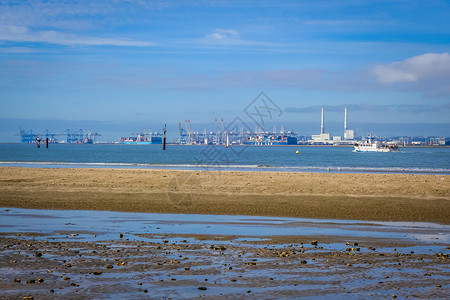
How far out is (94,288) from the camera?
997cm

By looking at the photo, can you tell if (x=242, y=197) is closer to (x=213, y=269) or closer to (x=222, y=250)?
A: (x=222, y=250)

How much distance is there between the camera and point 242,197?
90.1ft

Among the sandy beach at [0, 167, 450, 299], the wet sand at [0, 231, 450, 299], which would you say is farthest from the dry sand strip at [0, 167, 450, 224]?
the wet sand at [0, 231, 450, 299]

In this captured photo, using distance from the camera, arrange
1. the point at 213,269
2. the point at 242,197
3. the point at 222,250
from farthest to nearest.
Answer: the point at 242,197, the point at 222,250, the point at 213,269

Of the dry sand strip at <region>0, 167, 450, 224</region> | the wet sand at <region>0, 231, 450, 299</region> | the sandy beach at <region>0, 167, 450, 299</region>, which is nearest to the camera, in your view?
the wet sand at <region>0, 231, 450, 299</region>

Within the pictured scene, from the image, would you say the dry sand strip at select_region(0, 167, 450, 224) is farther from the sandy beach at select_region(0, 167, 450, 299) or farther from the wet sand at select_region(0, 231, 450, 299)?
the wet sand at select_region(0, 231, 450, 299)

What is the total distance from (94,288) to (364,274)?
5738 mm

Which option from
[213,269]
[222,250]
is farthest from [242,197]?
[213,269]

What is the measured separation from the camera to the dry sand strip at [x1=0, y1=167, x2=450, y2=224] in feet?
73.9

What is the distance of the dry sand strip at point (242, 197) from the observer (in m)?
22.5

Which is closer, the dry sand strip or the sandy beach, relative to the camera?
the sandy beach

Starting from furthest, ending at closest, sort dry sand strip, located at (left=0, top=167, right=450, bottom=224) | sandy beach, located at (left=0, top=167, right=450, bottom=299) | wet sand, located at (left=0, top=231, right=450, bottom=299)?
dry sand strip, located at (left=0, top=167, right=450, bottom=224) → sandy beach, located at (left=0, top=167, right=450, bottom=299) → wet sand, located at (left=0, top=231, right=450, bottom=299)

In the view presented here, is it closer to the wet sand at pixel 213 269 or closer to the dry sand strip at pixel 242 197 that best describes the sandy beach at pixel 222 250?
the wet sand at pixel 213 269

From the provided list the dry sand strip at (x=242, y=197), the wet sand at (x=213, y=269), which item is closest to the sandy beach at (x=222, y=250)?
the wet sand at (x=213, y=269)
